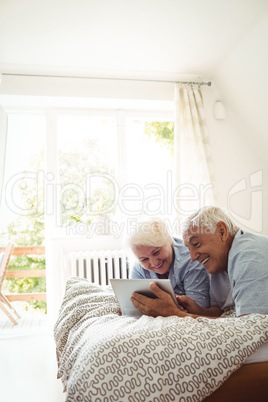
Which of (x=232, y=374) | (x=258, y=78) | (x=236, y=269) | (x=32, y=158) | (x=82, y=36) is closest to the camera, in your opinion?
(x=232, y=374)

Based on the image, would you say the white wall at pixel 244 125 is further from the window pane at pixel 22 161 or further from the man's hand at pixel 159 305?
the man's hand at pixel 159 305

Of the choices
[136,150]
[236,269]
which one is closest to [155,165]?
[136,150]

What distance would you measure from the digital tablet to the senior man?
0.03 meters

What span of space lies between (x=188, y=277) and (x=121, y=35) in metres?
2.14

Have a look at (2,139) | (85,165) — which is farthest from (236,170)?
(2,139)

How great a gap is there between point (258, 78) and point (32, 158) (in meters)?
2.42

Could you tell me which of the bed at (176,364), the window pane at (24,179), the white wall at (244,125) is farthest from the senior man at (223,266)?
the window pane at (24,179)

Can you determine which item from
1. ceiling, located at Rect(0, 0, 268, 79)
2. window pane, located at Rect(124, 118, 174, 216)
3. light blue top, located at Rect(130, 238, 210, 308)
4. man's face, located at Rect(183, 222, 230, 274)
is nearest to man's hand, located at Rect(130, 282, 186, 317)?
man's face, located at Rect(183, 222, 230, 274)

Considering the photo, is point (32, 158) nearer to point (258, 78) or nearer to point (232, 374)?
point (258, 78)

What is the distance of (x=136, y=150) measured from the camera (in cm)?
403

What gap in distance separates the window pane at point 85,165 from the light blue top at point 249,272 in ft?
8.18

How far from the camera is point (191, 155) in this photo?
12.3ft

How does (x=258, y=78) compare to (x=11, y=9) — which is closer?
(x=11, y=9)

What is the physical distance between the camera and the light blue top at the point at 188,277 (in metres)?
1.80
